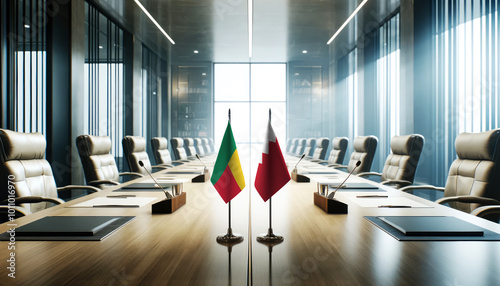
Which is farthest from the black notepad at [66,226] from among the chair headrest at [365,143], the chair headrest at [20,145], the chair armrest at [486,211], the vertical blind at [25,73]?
the vertical blind at [25,73]

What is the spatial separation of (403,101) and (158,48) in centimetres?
638

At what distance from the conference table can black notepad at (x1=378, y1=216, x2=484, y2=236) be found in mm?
63

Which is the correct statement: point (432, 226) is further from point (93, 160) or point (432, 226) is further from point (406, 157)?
point (93, 160)

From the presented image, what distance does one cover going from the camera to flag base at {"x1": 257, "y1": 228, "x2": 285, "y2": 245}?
3.25ft

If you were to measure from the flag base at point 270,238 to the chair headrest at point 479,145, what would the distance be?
74.0 inches

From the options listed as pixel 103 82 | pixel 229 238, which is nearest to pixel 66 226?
pixel 229 238

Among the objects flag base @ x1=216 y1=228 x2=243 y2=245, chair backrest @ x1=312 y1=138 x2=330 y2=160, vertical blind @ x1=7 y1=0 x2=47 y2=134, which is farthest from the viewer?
chair backrest @ x1=312 y1=138 x2=330 y2=160

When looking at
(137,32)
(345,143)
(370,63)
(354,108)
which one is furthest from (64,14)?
(354,108)

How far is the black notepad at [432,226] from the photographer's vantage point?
3.42ft

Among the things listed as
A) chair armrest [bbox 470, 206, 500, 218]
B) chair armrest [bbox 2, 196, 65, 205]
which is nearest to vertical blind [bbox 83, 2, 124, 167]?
chair armrest [bbox 2, 196, 65, 205]

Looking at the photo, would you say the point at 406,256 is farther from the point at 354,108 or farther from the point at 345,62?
Answer: the point at 345,62

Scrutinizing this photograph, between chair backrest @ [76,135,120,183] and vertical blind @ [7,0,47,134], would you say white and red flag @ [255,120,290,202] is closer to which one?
chair backrest @ [76,135,120,183]

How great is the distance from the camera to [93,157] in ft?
10.2

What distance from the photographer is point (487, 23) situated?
3971 mm
